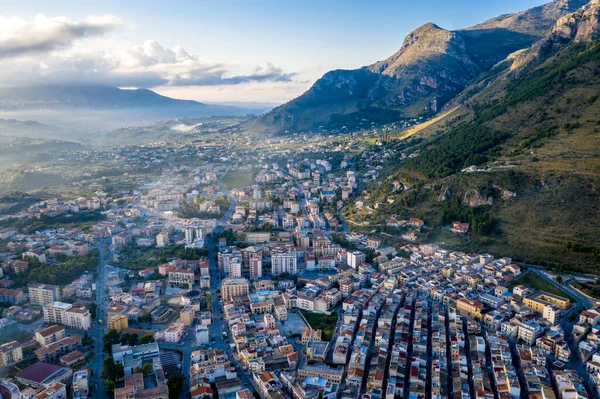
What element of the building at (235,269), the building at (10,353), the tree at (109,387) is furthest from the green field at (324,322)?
the building at (10,353)

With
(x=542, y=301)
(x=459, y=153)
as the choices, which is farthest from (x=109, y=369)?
(x=459, y=153)

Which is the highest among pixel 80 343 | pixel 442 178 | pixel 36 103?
pixel 36 103

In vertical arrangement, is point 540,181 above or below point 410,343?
above

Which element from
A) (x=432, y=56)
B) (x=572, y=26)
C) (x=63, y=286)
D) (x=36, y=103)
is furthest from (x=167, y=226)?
(x=36, y=103)

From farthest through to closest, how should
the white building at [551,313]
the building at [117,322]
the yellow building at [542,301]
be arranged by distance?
1. the yellow building at [542,301]
2. the building at [117,322]
3. the white building at [551,313]

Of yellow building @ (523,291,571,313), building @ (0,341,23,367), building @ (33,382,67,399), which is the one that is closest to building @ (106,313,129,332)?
building @ (0,341,23,367)

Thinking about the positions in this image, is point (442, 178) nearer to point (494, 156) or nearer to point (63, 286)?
point (494, 156)

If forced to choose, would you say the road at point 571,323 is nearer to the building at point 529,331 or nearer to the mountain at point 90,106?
the building at point 529,331
